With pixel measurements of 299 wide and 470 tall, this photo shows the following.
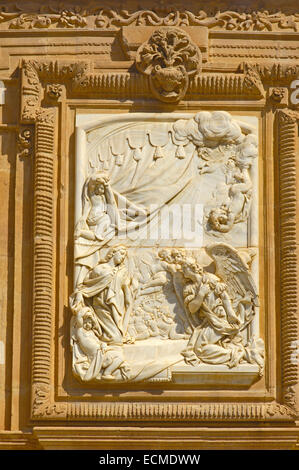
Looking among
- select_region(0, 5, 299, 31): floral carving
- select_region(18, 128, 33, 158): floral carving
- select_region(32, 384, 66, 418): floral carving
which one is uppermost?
select_region(0, 5, 299, 31): floral carving

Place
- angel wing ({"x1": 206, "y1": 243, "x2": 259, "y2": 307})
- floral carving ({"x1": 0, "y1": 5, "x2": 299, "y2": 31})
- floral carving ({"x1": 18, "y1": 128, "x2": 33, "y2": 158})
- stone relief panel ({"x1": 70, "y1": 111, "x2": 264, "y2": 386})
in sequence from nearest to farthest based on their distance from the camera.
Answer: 1. stone relief panel ({"x1": 70, "y1": 111, "x2": 264, "y2": 386})
2. angel wing ({"x1": 206, "y1": 243, "x2": 259, "y2": 307})
3. floral carving ({"x1": 18, "y1": 128, "x2": 33, "y2": 158})
4. floral carving ({"x1": 0, "y1": 5, "x2": 299, "y2": 31})

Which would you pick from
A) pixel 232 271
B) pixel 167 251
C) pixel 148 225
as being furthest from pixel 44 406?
pixel 232 271

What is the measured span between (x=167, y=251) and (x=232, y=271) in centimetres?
80

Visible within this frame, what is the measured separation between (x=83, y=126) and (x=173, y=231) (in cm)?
166

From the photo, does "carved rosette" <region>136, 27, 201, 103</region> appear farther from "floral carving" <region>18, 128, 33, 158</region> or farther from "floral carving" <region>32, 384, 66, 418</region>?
"floral carving" <region>32, 384, 66, 418</region>

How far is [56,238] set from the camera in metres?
20.5

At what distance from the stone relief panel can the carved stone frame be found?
297 millimetres

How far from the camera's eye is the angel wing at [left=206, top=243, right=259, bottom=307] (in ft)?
66.6

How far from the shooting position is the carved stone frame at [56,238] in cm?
1998

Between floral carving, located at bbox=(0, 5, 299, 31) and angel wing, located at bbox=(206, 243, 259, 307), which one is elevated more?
floral carving, located at bbox=(0, 5, 299, 31)

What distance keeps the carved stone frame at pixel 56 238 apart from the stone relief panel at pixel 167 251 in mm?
297

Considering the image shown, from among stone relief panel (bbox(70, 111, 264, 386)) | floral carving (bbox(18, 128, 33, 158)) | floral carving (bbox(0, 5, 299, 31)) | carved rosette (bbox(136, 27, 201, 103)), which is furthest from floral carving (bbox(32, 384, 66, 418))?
floral carving (bbox(0, 5, 299, 31))

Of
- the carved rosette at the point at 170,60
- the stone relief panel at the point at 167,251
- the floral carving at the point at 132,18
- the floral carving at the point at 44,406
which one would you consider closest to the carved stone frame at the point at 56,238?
the floral carving at the point at 44,406
